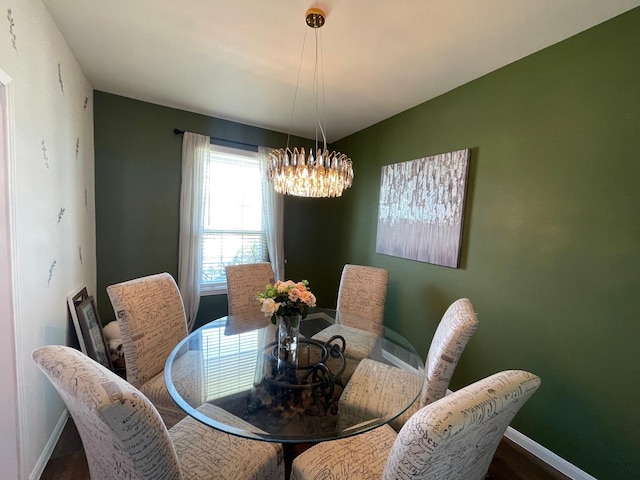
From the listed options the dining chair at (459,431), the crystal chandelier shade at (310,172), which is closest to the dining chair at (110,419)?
the dining chair at (459,431)

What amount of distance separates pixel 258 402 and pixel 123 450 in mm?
627

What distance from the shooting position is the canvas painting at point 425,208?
7.00 ft

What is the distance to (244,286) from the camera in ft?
8.10

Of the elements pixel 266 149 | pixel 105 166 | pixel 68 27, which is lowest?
pixel 105 166

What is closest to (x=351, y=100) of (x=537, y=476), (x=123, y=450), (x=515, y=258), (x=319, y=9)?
(x=319, y=9)

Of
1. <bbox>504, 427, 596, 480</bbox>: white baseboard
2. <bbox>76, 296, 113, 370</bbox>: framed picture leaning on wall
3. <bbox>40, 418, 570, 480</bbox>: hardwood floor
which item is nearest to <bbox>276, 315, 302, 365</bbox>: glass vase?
<bbox>40, 418, 570, 480</bbox>: hardwood floor

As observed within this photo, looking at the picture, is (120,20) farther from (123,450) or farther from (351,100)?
(123,450)

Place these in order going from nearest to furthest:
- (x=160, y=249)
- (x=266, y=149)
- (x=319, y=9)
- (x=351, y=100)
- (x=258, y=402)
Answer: (x=258, y=402)
(x=319, y=9)
(x=351, y=100)
(x=160, y=249)
(x=266, y=149)

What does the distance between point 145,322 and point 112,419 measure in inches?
45.1

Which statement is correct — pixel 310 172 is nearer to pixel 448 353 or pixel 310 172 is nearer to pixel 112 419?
pixel 448 353

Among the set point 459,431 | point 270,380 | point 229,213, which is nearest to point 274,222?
point 229,213

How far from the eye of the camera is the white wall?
49.4 inches

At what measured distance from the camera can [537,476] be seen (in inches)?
61.1

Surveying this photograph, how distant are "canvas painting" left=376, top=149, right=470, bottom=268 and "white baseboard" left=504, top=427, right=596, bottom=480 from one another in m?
1.20
